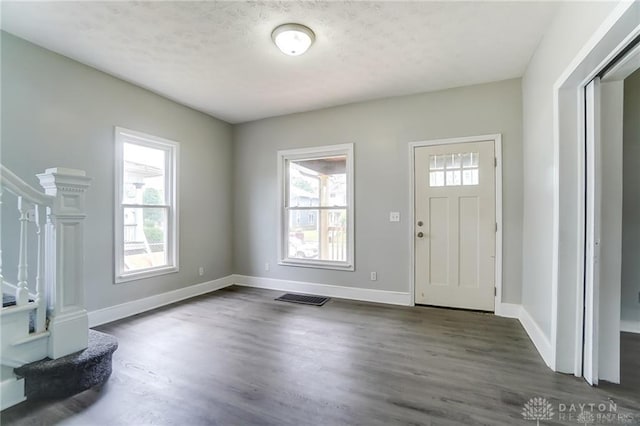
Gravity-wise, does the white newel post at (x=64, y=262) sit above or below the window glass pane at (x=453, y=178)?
below

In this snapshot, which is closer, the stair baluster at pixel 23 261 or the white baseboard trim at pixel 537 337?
the stair baluster at pixel 23 261

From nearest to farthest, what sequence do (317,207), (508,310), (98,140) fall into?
(98,140) → (508,310) → (317,207)

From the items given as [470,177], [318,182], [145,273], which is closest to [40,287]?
[145,273]

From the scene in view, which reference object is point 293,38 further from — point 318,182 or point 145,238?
point 145,238

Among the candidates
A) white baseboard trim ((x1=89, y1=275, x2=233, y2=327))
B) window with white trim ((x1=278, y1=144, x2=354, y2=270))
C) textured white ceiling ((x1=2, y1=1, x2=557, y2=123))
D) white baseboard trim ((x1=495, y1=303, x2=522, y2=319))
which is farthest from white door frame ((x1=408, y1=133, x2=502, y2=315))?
white baseboard trim ((x1=89, y1=275, x2=233, y2=327))

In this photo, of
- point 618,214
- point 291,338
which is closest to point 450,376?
point 291,338

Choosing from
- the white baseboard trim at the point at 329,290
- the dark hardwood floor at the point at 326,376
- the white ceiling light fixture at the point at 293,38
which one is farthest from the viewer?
the white baseboard trim at the point at 329,290

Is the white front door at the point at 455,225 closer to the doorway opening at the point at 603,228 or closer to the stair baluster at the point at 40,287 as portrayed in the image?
the doorway opening at the point at 603,228

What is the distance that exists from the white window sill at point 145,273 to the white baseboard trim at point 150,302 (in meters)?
0.27

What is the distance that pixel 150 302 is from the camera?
141 inches

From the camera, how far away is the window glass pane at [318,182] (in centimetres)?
420

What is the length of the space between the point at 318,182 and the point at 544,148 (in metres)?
2.73

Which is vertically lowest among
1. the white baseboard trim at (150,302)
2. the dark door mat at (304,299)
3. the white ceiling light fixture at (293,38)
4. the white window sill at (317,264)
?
the dark door mat at (304,299)

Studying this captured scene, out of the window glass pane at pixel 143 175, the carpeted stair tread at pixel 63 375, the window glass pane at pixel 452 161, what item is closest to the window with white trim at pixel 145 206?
the window glass pane at pixel 143 175
